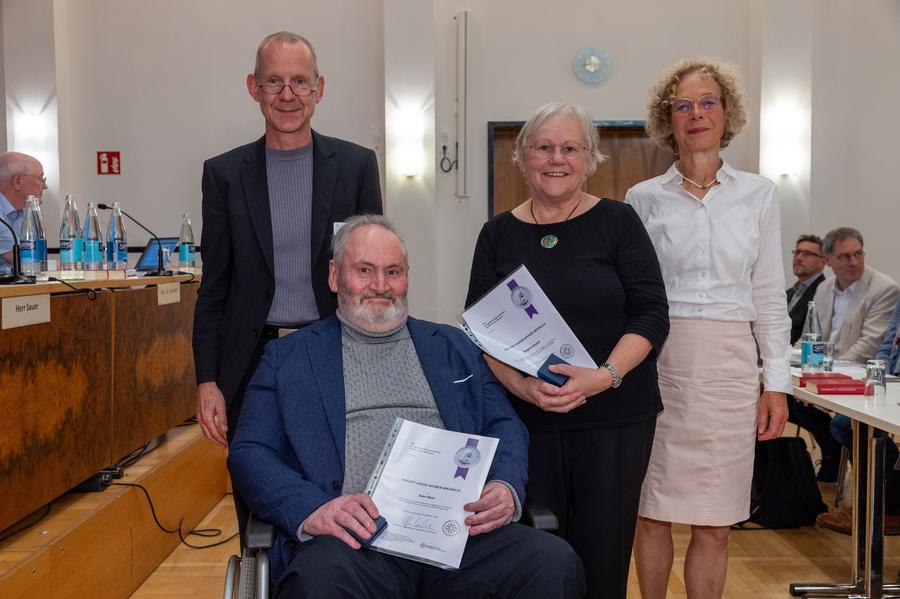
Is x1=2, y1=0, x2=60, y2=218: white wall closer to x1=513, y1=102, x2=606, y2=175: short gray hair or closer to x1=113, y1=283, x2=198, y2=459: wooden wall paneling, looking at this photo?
x1=113, y1=283, x2=198, y2=459: wooden wall paneling

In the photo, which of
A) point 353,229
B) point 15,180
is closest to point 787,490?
point 353,229

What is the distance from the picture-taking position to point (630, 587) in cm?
312

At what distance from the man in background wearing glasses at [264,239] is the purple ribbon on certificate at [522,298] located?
1.64 ft

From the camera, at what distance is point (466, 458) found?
172 centimetres

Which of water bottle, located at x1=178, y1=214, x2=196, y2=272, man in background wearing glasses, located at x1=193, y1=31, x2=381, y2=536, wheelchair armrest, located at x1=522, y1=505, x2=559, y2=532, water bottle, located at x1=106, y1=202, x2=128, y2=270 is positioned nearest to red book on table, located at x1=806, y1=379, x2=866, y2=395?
wheelchair armrest, located at x1=522, y1=505, x2=559, y2=532

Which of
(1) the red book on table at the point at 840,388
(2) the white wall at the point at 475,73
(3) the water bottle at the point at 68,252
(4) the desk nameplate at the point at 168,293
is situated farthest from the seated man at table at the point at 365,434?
(2) the white wall at the point at 475,73

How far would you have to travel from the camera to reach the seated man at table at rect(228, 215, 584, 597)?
161 cm

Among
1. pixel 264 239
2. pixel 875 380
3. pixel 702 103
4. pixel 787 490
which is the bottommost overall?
pixel 787 490

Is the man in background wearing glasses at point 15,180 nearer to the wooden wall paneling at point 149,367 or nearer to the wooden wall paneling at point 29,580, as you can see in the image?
the wooden wall paneling at point 149,367

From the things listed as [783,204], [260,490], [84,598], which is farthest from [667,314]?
[783,204]

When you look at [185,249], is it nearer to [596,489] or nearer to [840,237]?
[596,489]

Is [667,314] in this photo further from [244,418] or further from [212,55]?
[212,55]

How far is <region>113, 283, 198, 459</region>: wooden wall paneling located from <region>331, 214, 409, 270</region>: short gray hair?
4.98 feet

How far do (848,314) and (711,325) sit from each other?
3053 mm
